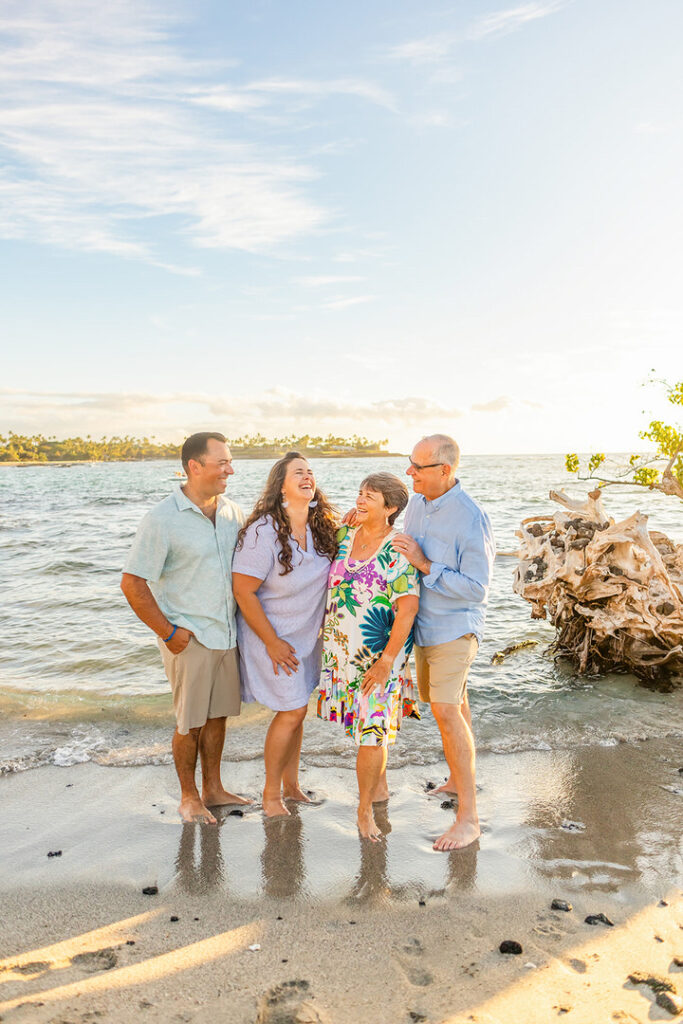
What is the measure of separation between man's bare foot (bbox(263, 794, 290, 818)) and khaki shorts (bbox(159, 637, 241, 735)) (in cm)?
60

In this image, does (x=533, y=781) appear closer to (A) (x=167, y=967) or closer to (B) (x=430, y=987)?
(B) (x=430, y=987)

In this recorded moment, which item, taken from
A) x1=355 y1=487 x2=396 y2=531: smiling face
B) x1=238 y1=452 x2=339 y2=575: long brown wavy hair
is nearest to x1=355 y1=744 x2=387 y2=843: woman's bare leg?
x1=238 y1=452 x2=339 y2=575: long brown wavy hair

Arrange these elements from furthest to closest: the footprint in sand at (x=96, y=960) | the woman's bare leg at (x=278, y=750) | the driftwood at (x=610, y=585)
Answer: the driftwood at (x=610, y=585) < the woman's bare leg at (x=278, y=750) < the footprint in sand at (x=96, y=960)

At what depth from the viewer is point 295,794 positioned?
4699 millimetres

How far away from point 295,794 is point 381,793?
56 cm

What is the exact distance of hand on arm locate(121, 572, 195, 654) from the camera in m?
4.07

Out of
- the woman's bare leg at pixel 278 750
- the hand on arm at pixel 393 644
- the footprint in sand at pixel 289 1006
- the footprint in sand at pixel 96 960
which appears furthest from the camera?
the woman's bare leg at pixel 278 750

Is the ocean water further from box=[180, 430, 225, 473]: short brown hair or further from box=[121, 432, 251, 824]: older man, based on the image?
box=[180, 430, 225, 473]: short brown hair

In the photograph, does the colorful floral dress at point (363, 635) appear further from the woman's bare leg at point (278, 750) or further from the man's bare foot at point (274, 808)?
the man's bare foot at point (274, 808)

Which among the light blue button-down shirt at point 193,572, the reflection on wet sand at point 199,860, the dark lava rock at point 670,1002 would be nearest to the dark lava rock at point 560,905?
the dark lava rock at point 670,1002

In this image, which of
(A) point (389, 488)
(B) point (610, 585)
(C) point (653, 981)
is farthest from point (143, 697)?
(C) point (653, 981)

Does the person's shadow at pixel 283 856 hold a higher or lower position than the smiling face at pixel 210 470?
lower

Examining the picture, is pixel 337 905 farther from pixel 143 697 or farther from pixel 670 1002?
pixel 143 697

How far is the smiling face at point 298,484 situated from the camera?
421 centimetres
